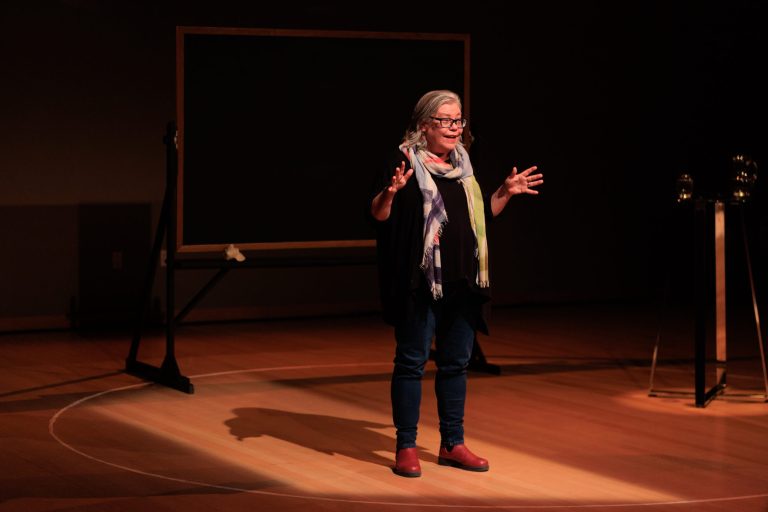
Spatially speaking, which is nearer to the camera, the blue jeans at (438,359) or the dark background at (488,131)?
the blue jeans at (438,359)

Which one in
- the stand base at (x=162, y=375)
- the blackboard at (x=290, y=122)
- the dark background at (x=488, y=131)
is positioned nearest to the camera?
the stand base at (x=162, y=375)

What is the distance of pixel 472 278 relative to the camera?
13.4 feet

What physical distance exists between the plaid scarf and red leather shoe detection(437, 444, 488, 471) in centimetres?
55

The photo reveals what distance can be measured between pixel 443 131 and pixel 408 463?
1.05 metres

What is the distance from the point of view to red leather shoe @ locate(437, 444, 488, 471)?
421 cm

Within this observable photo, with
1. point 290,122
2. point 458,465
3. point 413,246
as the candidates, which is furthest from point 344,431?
point 290,122

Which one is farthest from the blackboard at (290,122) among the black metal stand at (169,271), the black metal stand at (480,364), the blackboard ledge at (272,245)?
the black metal stand at (480,364)

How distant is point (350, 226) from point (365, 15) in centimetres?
228

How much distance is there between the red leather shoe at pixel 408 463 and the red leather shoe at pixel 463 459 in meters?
0.15

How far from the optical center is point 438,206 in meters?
4.03

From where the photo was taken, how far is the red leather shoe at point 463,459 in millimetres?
4207

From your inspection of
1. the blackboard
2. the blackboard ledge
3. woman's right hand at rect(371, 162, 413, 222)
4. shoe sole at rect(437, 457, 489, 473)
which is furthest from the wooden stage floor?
woman's right hand at rect(371, 162, 413, 222)

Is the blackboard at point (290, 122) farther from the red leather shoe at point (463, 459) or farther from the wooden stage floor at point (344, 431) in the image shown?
the red leather shoe at point (463, 459)

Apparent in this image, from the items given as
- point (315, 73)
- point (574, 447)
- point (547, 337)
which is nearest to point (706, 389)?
point (574, 447)
